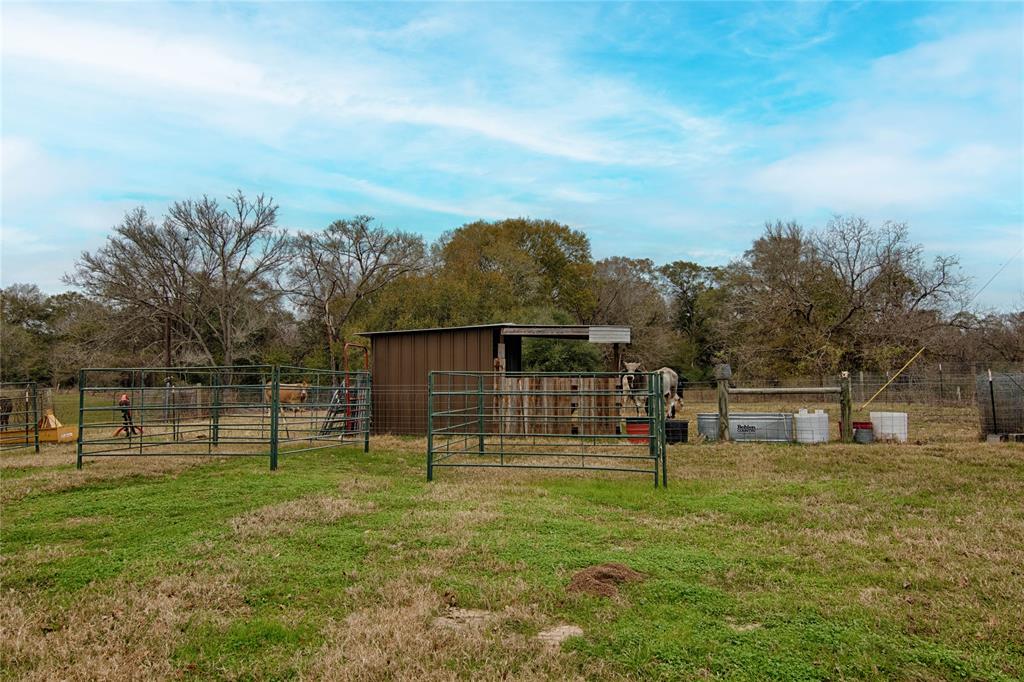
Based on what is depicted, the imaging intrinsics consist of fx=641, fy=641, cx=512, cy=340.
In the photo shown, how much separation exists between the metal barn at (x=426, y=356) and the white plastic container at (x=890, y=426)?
4.86 m

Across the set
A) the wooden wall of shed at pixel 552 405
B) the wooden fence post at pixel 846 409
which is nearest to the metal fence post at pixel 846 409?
the wooden fence post at pixel 846 409

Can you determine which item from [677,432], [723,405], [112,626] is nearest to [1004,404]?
[723,405]

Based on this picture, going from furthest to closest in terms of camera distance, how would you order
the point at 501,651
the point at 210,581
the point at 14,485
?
the point at 14,485
the point at 210,581
the point at 501,651

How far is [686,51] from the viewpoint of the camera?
1007cm

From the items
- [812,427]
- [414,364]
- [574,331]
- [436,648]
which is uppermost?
[574,331]

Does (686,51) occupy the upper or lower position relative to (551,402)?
upper

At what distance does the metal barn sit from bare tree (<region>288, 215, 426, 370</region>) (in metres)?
19.8

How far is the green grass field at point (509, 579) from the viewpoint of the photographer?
308 cm

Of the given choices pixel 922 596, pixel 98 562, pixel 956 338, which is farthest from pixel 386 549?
pixel 956 338

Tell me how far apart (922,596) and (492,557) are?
107 inches

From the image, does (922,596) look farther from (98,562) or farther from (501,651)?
(98,562)

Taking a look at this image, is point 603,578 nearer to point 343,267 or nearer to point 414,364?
point 414,364

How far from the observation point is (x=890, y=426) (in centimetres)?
1154

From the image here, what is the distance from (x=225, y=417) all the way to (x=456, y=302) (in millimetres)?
13578
